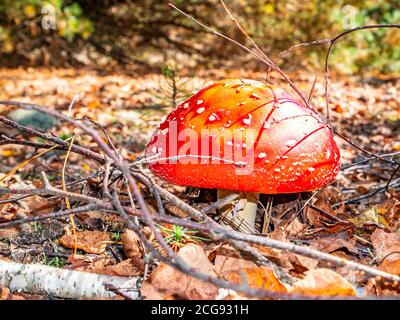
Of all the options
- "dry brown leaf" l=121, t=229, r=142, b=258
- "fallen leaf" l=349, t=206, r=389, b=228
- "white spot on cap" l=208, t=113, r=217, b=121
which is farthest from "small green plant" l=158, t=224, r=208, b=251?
"fallen leaf" l=349, t=206, r=389, b=228

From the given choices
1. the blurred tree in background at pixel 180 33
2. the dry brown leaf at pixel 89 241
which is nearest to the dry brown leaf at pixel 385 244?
the dry brown leaf at pixel 89 241

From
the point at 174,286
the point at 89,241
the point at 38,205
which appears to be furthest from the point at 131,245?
the point at 38,205

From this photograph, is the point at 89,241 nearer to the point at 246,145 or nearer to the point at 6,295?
the point at 6,295

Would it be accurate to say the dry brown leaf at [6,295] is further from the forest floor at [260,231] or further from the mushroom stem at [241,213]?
the mushroom stem at [241,213]
